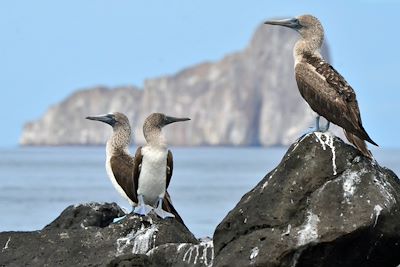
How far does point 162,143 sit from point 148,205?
2.71 feet

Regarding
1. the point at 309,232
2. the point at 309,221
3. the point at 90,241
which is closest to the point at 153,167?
the point at 90,241

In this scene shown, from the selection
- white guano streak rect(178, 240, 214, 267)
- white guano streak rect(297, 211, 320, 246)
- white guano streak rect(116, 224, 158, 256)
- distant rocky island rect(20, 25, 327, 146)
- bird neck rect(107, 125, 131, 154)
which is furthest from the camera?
distant rocky island rect(20, 25, 327, 146)

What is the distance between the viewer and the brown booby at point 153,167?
13.0m

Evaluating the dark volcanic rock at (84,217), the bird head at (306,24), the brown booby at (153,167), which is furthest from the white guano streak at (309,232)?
the dark volcanic rock at (84,217)

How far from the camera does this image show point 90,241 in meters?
12.5

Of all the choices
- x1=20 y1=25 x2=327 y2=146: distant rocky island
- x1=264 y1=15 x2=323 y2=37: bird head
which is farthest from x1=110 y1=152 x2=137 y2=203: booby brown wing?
x1=20 y1=25 x2=327 y2=146: distant rocky island

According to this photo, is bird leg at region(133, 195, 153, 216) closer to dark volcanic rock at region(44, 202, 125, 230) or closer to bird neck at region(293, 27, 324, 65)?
dark volcanic rock at region(44, 202, 125, 230)

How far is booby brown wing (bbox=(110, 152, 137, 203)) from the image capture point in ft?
44.7

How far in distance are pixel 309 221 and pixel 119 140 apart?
12.3 feet

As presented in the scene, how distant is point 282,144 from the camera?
568ft

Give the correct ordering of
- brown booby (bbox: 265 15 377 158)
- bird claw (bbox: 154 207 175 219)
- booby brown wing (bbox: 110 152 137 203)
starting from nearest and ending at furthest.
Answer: brown booby (bbox: 265 15 377 158)
bird claw (bbox: 154 207 175 219)
booby brown wing (bbox: 110 152 137 203)

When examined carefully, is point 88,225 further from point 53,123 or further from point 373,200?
point 53,123

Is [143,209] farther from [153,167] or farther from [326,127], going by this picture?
[326,127]

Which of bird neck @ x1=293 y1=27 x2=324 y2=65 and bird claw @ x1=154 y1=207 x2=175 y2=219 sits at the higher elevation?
bird neck @ x1=293 y1=27 x2=324 y2=65
